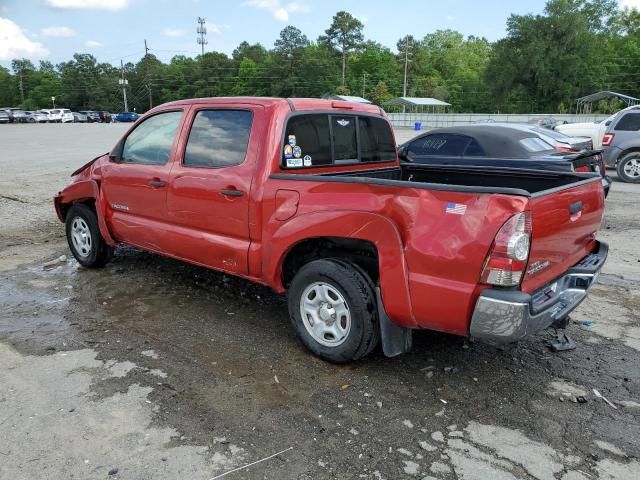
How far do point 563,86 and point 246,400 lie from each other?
67840 millimetres

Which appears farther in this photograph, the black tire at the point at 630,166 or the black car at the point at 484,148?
the black tire at the point at 630,166

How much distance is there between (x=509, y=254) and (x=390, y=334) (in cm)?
97

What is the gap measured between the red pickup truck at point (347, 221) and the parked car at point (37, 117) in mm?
63958

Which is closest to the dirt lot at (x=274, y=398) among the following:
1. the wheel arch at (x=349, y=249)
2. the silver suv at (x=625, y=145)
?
the wheel arch at (x=349, y=249)

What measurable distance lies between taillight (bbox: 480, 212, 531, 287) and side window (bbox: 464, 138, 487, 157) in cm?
587

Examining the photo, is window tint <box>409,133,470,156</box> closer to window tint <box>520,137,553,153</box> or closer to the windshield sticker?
→ window tint <box>520,137,553,153</box>

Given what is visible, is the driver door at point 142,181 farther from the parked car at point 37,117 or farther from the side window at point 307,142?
the parked car at point 37,117

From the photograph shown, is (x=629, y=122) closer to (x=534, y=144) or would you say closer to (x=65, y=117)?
(x=534, y=144)

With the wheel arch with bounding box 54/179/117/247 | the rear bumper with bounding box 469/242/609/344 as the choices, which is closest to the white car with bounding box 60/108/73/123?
the wheel arch with bounding box 54/179/117/247

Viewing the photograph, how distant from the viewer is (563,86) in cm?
6197

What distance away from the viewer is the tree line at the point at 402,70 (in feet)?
204

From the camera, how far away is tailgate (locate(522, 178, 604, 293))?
302cm

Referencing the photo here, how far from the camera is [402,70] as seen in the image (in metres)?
101

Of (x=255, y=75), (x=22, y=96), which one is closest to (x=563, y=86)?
(x=255, y=75)
